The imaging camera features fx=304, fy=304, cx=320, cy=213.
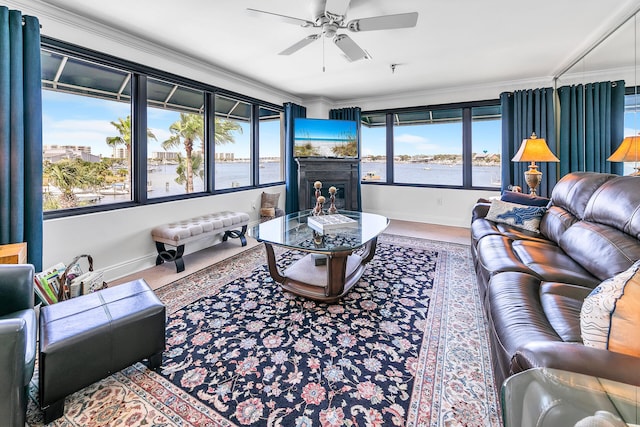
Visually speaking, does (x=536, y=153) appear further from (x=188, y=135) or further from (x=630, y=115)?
(x=188, y=135)

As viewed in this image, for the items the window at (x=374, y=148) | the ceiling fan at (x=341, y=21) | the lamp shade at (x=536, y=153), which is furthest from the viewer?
the window at (x=374, y=148)

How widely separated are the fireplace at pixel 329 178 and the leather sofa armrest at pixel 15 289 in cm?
409

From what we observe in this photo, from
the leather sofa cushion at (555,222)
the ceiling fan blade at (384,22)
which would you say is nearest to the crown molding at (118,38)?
the ceiling fan blade at (384,22)

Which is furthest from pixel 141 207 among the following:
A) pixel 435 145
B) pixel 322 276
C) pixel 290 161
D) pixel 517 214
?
pixel 435 145

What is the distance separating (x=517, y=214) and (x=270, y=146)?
13.0 feet

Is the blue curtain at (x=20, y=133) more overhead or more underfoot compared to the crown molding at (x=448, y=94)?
more underfoot

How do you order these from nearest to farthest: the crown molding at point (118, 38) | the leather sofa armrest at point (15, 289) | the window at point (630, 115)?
1. the leather sofa armrest at point (15, 289)
2. the crown molding at point (118, 38)
3. the window at point (630, 115)

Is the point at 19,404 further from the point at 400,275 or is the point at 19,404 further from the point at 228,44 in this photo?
the point at 228,44

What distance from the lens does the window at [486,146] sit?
5.08 meters

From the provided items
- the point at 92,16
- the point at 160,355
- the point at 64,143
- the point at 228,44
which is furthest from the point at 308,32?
the point at 160,355

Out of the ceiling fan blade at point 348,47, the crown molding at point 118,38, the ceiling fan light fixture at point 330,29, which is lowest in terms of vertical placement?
the ceiling fan blade at point 348,47

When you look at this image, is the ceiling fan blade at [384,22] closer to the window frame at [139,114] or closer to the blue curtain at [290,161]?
the window frame at [139,114]

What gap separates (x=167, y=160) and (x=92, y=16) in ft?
4.95

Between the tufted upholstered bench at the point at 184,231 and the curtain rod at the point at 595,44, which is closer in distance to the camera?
the curtain rod at the point at 595,44
